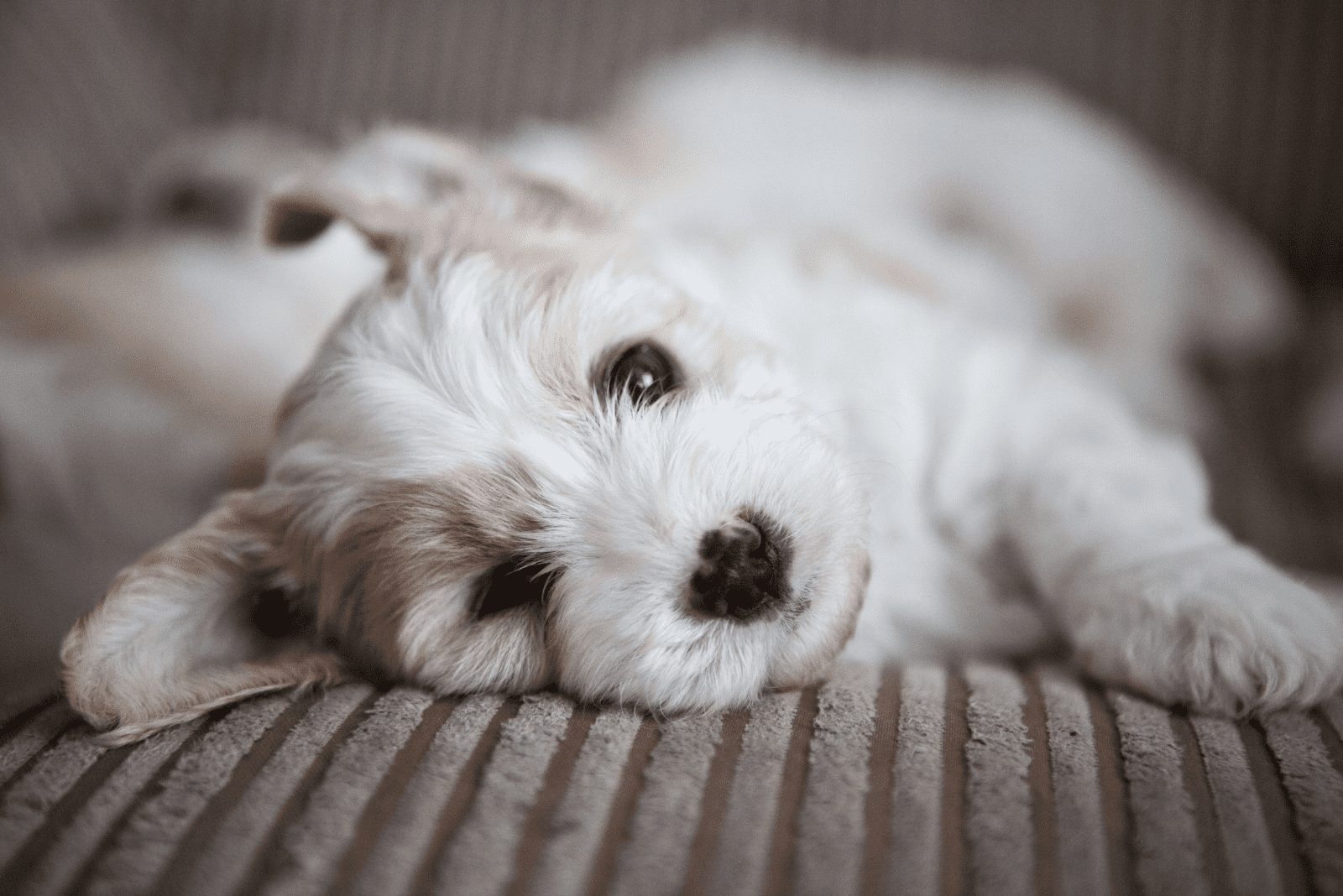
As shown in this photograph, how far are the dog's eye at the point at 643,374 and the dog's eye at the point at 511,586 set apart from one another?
26cm

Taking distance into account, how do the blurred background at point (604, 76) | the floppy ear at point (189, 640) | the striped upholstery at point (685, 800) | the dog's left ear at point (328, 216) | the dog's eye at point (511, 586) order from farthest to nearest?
1. the blurred background at point (604, 76)
2. the dog's left ear at point (328, 216)
3. the dog's eye at point (511, 586)
4. the floppy ear at point (189, 640)
5. the striped upholstery at point (685, 800)

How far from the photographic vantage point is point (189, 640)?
1.09 meters

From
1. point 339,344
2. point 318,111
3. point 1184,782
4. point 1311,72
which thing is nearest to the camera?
point 1184,782

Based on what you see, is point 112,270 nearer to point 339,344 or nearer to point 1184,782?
point 339,344

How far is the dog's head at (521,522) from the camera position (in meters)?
1.01

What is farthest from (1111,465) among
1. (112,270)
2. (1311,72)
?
(112,270)

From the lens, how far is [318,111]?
2.52 m

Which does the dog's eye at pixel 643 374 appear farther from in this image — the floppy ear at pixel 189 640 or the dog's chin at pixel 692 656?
the floppy ear at pixel 189 640

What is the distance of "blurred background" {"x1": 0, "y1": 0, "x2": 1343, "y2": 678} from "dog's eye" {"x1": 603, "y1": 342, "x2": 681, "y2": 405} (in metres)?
1.40

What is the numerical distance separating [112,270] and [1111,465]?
2.23 meters

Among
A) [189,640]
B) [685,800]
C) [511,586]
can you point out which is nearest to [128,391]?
[189,640]

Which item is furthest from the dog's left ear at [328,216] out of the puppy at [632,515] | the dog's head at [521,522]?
the dog's head at [521,522]

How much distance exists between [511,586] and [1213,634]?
0.87 metres

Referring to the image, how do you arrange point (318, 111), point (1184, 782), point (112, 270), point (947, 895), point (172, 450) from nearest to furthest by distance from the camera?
point (947, 895) < point (1184, 782) < point (172, 450) < point (112, 270) < point (318, 111)
